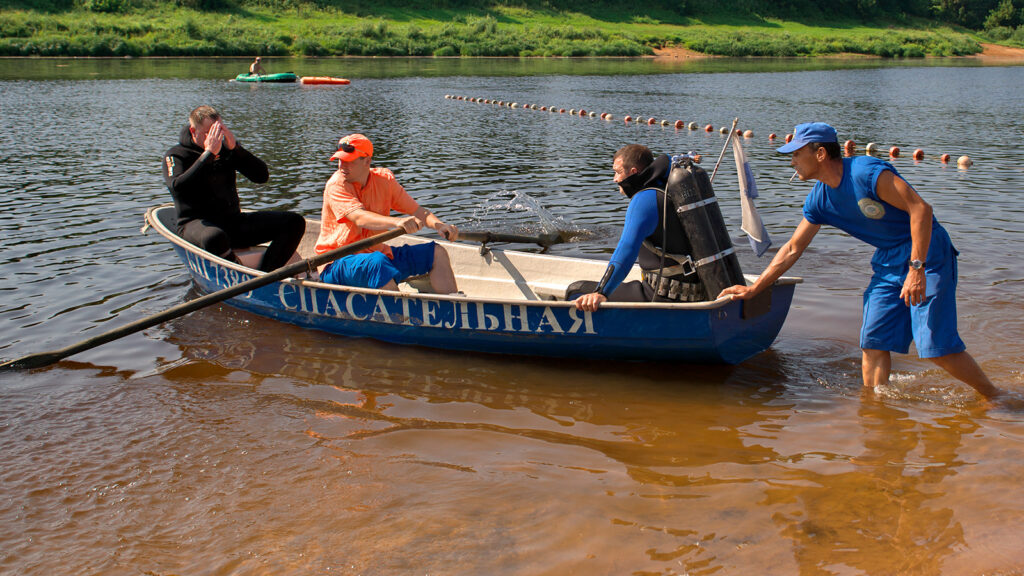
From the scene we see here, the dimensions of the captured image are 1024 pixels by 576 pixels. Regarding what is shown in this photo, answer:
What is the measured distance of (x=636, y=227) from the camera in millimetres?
5961

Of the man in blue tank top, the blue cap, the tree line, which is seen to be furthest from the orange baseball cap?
the tree line

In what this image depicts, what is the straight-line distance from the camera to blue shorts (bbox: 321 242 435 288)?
292 inches

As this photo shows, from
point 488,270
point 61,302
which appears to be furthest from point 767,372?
Answer: point 61,302

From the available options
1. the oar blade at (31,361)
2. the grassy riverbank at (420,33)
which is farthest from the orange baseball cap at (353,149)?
the grassy riverbank at (420,33)

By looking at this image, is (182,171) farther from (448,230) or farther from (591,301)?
(591,301)

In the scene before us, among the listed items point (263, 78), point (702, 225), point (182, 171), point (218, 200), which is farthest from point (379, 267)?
point (263, 78)

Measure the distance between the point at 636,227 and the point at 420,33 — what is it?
6033 centimetres

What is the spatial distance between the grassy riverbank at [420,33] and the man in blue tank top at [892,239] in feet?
180

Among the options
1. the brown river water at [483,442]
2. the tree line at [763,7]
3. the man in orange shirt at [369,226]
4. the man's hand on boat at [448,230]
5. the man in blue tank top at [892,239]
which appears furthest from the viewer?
the tree line at [763,7]

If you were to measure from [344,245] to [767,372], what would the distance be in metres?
3.73

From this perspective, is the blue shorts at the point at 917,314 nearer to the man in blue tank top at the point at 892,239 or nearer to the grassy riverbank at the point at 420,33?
the man in blue tank top at the point at 892,239

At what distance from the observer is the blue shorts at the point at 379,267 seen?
24.3 feet

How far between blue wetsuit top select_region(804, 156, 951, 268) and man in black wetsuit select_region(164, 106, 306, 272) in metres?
5.52

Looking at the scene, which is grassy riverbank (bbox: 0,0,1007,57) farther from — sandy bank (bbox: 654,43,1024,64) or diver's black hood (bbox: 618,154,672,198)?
diver's black hood (bbox: 618,154,672,198)
